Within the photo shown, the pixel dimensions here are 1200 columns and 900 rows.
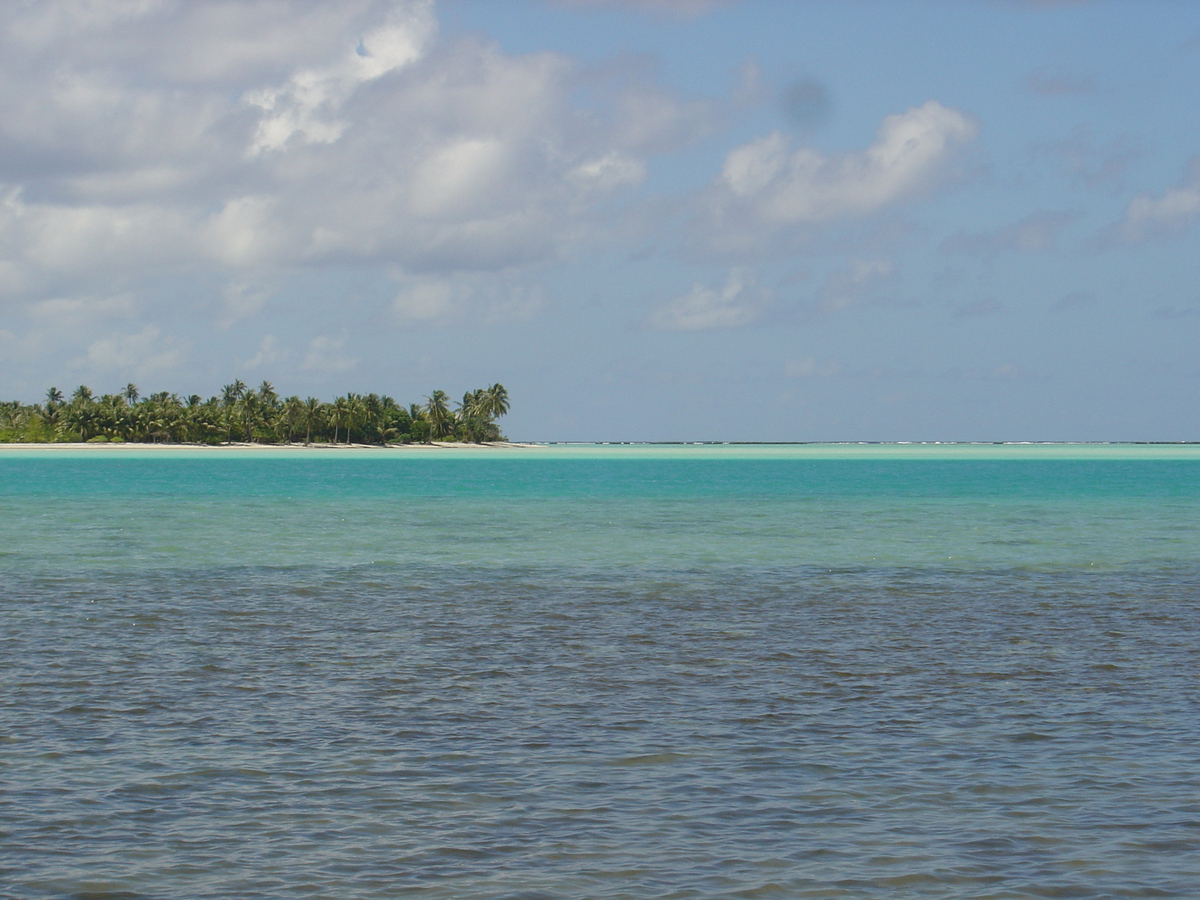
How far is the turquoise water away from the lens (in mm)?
9109

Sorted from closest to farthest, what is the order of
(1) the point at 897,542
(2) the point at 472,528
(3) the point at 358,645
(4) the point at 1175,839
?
(4) the point at 1175,839 < (3) the point at 358,645 < (1) the point at 897,542 < (2) the point at 472,528

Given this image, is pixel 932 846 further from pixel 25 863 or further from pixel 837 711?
pixel 25 863

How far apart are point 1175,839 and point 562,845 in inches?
189

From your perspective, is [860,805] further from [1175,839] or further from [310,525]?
[310,525]

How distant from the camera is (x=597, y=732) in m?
13.0

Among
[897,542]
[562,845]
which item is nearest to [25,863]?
[562,845]

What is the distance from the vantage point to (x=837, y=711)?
14.1 metres

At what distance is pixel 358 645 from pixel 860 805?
10357mm

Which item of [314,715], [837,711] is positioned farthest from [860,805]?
[314,715]

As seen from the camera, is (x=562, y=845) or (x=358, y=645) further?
(x=358, y=645)

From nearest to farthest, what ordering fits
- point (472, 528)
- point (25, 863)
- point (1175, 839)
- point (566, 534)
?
point (25, 863)
point (1175, 839)
point (566, 534)
point (472, 528)

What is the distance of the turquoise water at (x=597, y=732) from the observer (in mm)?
9109

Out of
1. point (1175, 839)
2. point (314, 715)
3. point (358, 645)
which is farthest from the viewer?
point (358, 645)

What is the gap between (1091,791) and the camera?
10.8m
